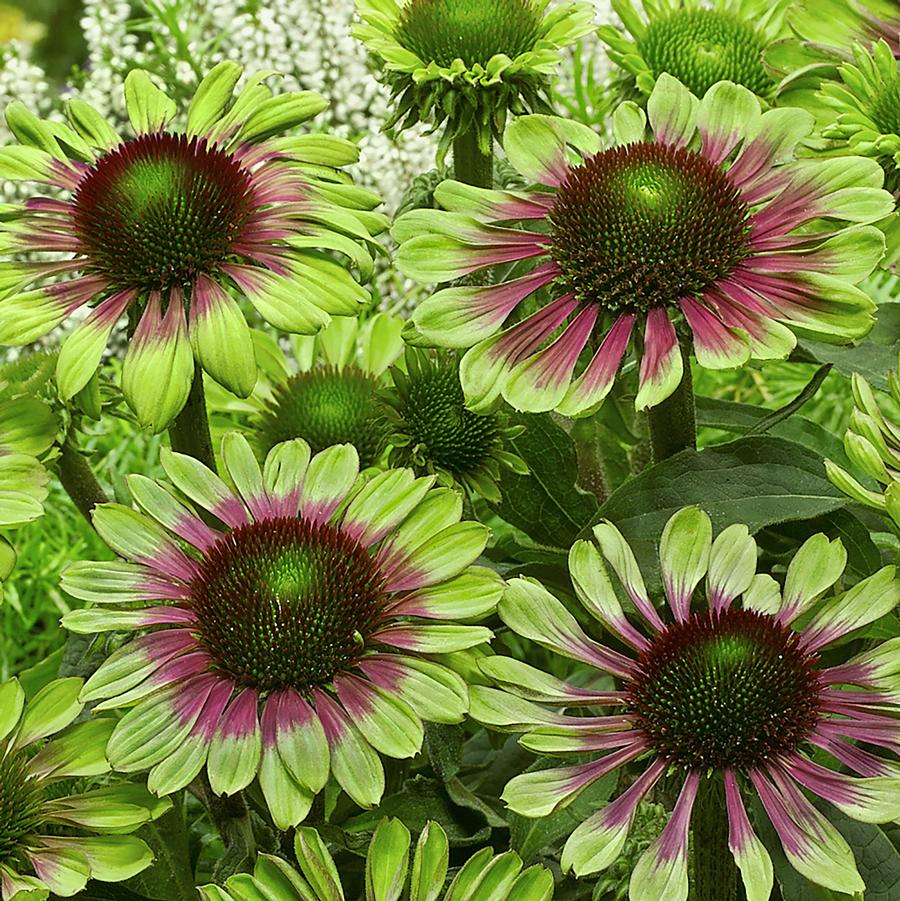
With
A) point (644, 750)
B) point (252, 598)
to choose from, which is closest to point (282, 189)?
point (252, 598)

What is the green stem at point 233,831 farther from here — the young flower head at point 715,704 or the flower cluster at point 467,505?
the young flower head at point 715,704

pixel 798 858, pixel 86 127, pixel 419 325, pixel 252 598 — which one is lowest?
pixel 798 858

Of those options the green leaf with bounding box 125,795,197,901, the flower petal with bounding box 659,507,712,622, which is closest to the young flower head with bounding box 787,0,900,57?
the flower petal with bounding box 659,507,712,622

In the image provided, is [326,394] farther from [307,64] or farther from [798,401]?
[307,64]

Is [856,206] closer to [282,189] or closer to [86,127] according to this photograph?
[282,189]

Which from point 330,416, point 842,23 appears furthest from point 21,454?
point 842,23

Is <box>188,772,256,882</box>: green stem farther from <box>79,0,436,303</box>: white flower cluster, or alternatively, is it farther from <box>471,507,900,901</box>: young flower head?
<box>79,0,436,303</box>: white flower cluster
